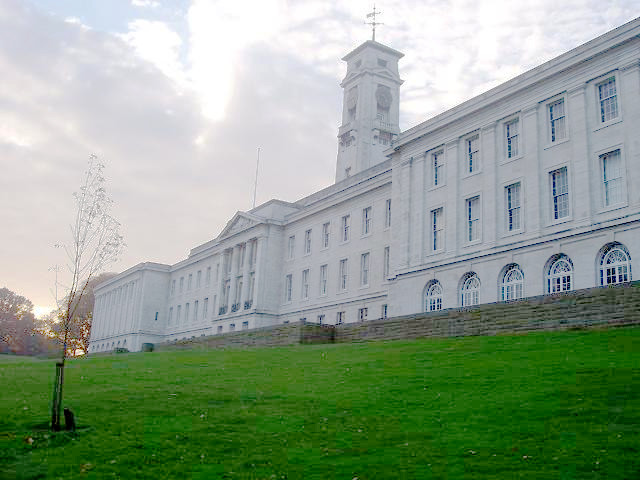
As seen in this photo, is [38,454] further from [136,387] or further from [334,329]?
[334,329]

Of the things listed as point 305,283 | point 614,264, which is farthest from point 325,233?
point 614,264

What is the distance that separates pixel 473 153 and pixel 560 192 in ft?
24.8

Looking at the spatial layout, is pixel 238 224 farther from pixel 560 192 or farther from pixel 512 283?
pixel 560 192

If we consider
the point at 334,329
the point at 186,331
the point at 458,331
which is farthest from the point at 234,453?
the point at 186,331

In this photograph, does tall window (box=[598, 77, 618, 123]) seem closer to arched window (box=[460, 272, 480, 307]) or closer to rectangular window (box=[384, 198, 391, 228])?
arched window (box=[460, 272, 480, 307])

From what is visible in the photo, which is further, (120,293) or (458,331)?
(120,293)

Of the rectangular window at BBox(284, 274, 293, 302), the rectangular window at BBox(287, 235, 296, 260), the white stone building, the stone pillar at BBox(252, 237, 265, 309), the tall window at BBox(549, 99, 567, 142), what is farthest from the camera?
the rectangular window at BBox(287, 235, 296, 260)

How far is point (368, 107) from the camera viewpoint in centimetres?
8044

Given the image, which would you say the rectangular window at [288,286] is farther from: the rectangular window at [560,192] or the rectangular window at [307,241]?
the rectangular window at [560,192]

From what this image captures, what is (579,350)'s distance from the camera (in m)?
20.3

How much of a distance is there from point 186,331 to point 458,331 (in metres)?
66.7

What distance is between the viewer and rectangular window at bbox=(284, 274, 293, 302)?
2665 inches

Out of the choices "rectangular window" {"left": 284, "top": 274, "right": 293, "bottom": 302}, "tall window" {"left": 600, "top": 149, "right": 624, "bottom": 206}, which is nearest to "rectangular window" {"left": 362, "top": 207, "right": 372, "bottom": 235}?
"rectangular window" {"left": 284, "top": 274, "right": 293, "bottom": 302}

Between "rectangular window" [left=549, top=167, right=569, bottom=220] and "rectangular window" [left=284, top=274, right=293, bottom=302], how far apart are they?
34649 mm
